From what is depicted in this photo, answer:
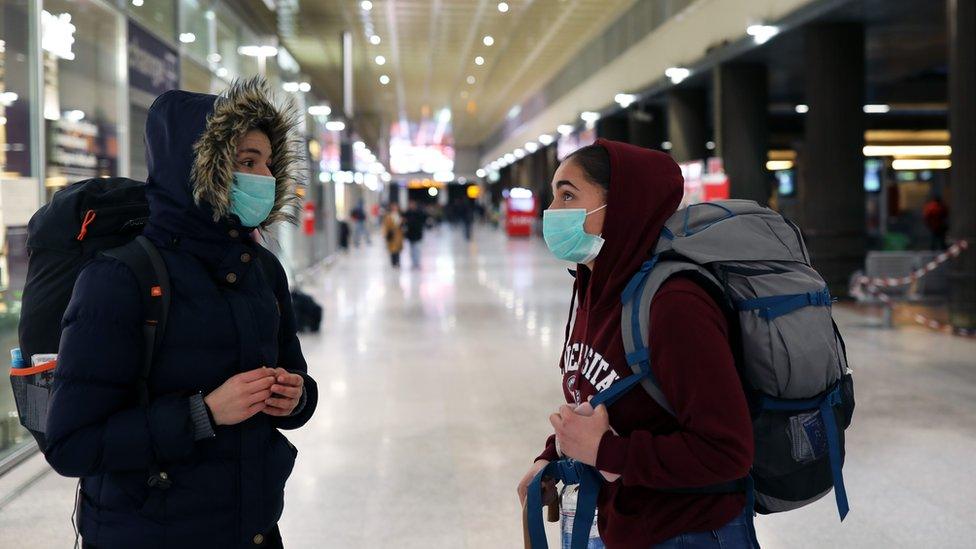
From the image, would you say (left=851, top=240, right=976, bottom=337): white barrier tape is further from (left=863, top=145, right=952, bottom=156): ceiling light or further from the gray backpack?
(left=863, top=145, right=952, bottom=156): ceiling light

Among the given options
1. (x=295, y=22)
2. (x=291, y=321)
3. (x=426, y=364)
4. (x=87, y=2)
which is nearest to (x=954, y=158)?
(x=426, y=364)

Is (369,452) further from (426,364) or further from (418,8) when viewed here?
(418,8)

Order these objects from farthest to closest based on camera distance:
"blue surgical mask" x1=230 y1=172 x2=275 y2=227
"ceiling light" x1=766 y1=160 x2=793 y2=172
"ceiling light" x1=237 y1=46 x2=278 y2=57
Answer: "ceiling light" x1=766 y1=160 x2=793 y2=172, "ceiling light" x1=237 y1=46 x2=278 y2=57, "blue surgical mask" x1=230 y1=172 x2=275 y2=227

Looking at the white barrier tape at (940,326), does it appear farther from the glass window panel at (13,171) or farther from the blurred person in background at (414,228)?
the blurred person in background at (414,228)

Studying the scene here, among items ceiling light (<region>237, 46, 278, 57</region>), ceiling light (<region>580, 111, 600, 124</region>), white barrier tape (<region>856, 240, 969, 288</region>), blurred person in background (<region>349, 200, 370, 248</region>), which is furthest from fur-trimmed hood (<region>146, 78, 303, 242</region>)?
blurred person in background (<region>349, 200, 370, 248</region>)

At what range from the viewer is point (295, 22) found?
78.2 feet

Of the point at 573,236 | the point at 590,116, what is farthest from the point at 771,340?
the point at 590,116

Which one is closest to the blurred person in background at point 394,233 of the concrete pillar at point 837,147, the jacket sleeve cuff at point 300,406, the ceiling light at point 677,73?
the ceiling light at point 677,73

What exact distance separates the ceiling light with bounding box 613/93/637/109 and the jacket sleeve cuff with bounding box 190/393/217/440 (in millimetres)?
23967

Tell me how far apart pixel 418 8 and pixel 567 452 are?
73.2 ft

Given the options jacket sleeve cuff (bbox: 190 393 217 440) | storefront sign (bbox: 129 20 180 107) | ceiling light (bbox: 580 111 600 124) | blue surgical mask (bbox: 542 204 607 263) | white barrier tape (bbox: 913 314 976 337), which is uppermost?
ceiling light (bbox: 580 111 600 124)

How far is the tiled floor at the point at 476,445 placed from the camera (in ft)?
15.6

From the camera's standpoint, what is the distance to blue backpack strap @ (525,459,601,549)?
2.06 meters

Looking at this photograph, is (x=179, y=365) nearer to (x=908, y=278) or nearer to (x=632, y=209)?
(x=632, y=209)
